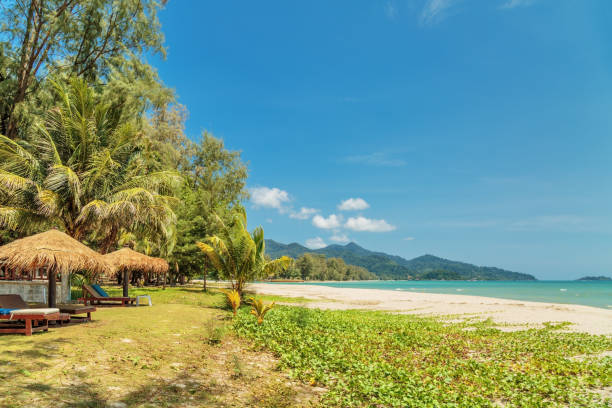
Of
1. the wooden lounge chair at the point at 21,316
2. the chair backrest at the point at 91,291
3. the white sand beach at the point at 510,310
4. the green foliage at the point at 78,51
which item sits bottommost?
the white sand beach at the point at 510,310

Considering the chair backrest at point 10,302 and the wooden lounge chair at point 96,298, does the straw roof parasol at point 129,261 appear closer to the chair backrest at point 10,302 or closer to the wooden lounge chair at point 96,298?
the wooden lounge chair at point 96,298

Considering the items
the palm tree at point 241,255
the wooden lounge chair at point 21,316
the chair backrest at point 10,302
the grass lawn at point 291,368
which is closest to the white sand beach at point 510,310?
the grass lawn at point 291,368

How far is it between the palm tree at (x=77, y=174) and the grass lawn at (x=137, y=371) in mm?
5967

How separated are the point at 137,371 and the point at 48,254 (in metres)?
5.54

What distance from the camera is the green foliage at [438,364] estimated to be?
5.07 meters

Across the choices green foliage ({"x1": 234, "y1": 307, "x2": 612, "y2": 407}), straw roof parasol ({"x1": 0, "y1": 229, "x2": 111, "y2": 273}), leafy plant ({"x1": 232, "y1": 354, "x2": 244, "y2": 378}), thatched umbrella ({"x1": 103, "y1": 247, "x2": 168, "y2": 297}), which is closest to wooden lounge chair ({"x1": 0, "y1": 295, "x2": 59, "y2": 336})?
straw roof parasol ({"x1": 0, "y1": 229, "x2": 111, "y2": 273})

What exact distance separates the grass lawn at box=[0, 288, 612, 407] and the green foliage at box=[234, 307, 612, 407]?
3 centimetres

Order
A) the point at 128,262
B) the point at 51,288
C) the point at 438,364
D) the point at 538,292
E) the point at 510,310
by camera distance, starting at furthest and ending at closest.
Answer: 1. the point at 538,292
2. the point at 510,310
3. the point at 128,262
4. the point at 51,288
5. the point at 438,364

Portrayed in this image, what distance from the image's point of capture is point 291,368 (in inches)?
255

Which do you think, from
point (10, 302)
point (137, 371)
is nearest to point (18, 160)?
point (10, 302)

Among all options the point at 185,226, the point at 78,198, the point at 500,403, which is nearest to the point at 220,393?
the point at 500,403

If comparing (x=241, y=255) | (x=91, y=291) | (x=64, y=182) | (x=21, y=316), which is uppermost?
(x=64, y=182)

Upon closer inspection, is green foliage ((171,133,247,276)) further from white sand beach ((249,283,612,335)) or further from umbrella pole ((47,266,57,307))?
umbrella pole ((47,266,57,307))

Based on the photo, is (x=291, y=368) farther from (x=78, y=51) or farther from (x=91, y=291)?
(x=78, y=51)
